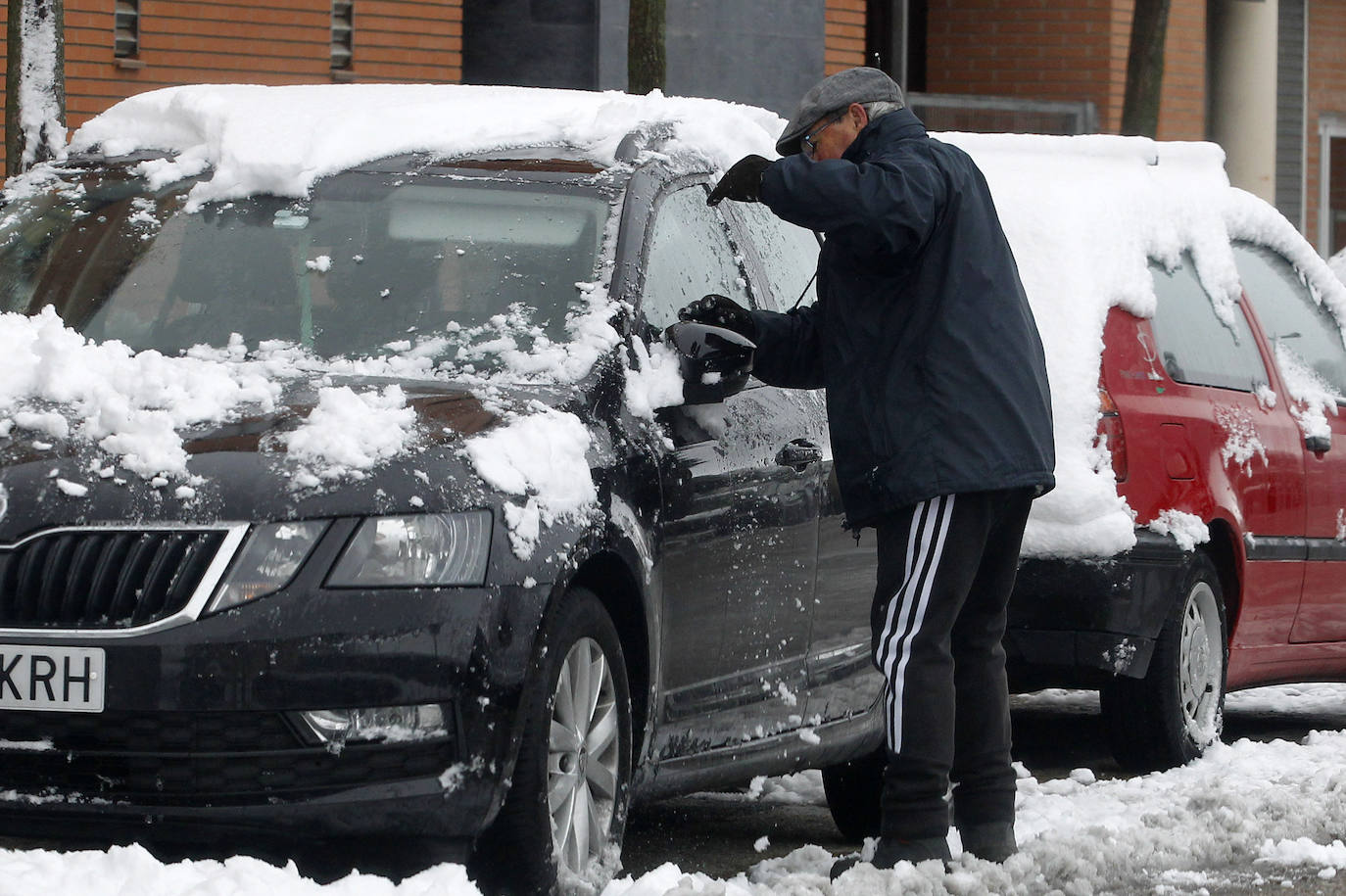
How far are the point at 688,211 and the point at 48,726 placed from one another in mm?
2153

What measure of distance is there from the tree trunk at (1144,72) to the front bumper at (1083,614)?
7.02 m

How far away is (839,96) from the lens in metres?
5.27

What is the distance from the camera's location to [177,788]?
4.30 metres

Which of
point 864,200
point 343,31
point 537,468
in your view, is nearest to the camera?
point 537,468

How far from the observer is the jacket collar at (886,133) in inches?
206

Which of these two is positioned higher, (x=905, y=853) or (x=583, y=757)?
(x=583, y=757)

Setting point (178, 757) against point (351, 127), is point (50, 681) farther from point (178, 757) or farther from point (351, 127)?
point (351, 127)

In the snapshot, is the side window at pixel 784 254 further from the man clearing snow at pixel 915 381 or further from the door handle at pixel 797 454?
the man clearing snow at pixel 915 381

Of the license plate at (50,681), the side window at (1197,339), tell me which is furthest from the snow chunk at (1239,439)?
the license plate at (50,681)

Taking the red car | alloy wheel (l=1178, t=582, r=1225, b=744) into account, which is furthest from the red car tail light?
alloy wheel (l=1178, t=582, r=1225, b=744)

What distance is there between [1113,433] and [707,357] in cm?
234

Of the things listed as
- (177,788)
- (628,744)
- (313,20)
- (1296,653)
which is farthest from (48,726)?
(313,20)

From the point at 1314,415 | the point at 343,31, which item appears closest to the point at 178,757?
the point at 1314,415

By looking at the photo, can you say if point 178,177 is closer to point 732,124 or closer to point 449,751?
point 732,124
